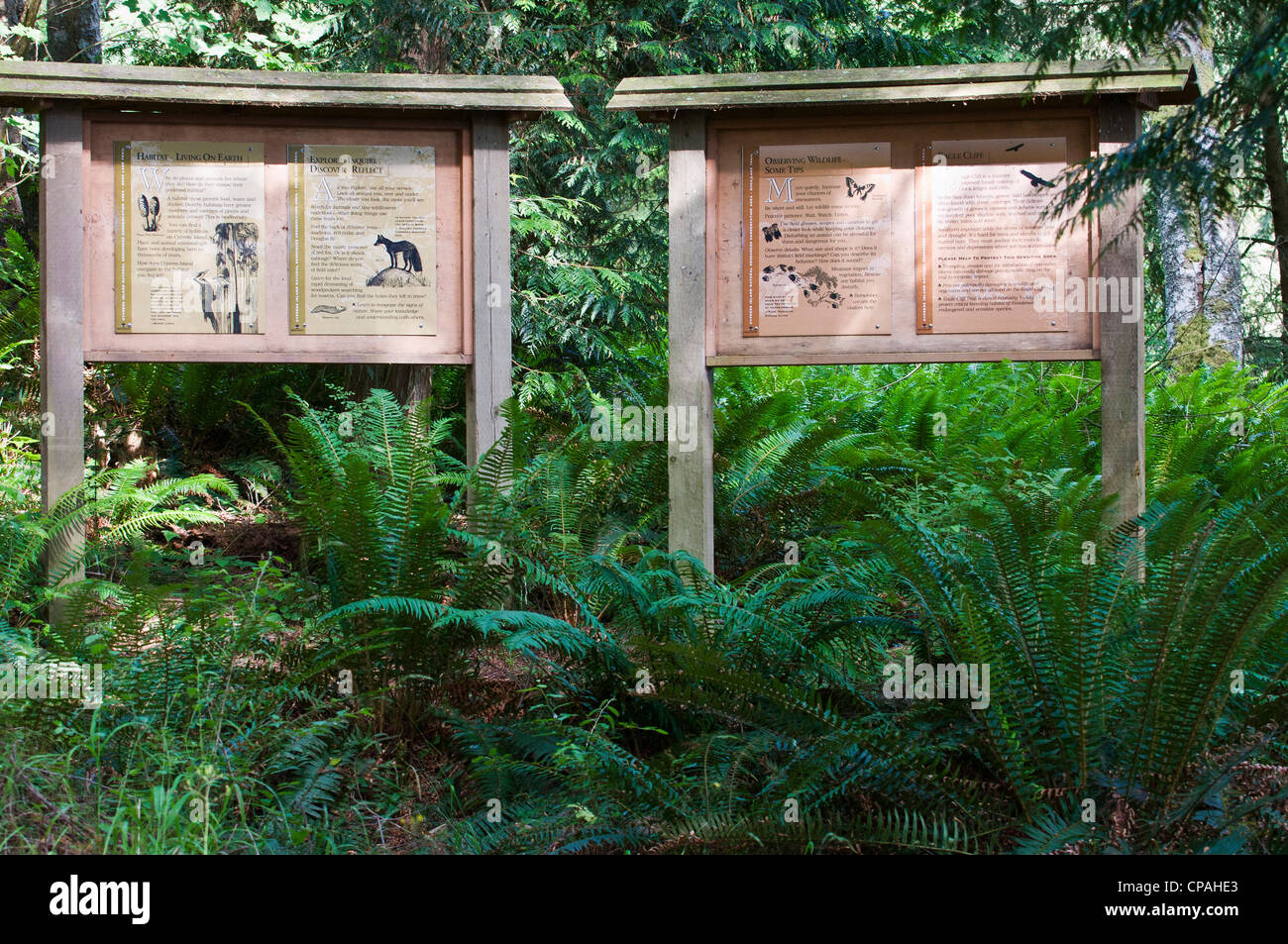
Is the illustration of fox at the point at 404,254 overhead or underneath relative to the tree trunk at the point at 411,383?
overhead

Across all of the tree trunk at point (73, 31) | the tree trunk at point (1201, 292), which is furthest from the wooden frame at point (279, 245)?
the tree trunk at point (1201, 292)

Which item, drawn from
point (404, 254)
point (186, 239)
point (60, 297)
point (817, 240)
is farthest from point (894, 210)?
point (60, 297)

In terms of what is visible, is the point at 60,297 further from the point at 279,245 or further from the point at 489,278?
the point at 489,278

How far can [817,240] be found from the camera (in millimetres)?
4629

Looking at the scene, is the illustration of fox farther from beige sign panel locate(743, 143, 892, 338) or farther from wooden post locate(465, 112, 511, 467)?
beige sign panel locate(743, 143, 892, 338)

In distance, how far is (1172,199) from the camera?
2.80 metres

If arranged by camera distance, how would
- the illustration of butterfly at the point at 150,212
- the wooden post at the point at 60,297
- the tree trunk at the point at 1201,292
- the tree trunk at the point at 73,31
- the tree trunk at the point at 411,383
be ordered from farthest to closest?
the tree trunk at the point at 1201,292 < the tree trunk at the point at 73,31 < the tree trunk at the point at 411,383 < the illustration of butterfly at the point at 150,212 < the wooden post at the point at 60,297

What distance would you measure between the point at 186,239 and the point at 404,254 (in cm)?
96

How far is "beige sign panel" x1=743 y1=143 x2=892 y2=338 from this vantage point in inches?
181

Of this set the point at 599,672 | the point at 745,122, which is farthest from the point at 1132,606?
the point at 745,122

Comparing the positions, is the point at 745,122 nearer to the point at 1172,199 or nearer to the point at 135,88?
the point at 1172,199

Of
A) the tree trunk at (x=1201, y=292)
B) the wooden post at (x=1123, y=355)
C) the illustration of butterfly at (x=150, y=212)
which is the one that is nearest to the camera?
the wooden post at (x=1123, y=355)

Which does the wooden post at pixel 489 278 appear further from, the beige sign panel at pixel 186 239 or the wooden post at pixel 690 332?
the beige sign panel at pixel 186 239

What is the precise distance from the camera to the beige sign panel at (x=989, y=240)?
452 cm
